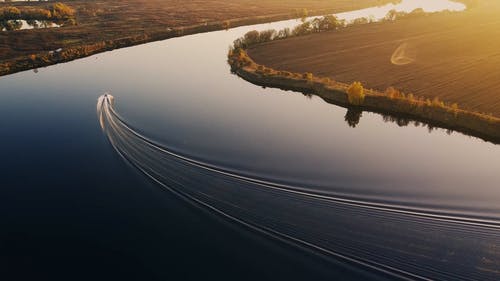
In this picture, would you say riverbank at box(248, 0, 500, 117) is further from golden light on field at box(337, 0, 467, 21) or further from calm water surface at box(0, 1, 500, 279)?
golden light on field at box(337, 0, 467, 21)

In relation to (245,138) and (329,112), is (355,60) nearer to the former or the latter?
(329,112)

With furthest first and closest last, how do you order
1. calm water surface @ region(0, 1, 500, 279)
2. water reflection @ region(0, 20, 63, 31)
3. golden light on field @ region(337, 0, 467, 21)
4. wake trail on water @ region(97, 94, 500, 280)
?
golden light on field @ region(337, 0, 467, 21) < water reflection @ region(0, 20, 63, 31) < calm water surface @ region(0, 1, 500, 279) < wake trail on water @ region(97, 94, 500, 280)

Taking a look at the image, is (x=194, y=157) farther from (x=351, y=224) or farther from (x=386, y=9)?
(x=386, y=9)

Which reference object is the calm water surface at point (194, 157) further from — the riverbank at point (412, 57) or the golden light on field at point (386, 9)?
the golden light on field at point (386, 9)

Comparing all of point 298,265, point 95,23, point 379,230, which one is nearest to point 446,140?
point 379,230

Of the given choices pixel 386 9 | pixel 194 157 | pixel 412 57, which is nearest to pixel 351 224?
pixel 194 157

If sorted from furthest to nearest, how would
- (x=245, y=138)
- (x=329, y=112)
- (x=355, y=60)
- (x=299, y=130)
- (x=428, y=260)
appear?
(x=355, y=60)
(x=329, y=112)
(x=299, y=130)
(x=245, y=138)
(x=428, y=260)

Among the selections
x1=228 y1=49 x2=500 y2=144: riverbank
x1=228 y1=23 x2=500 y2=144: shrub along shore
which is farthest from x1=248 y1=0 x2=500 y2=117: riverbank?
x1=228 y1=49 x2=500 y2=144: riverbank

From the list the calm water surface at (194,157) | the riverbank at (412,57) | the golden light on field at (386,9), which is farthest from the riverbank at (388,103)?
the golden light on field at (386,9)
